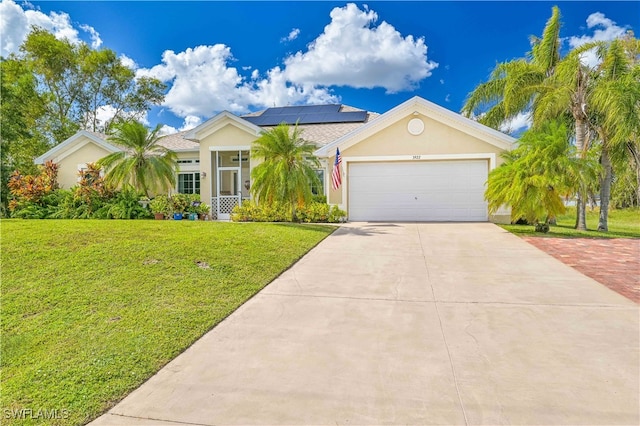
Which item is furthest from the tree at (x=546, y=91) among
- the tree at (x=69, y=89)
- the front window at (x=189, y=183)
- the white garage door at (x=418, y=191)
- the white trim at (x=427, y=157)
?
the tree at (x=69, y=89)

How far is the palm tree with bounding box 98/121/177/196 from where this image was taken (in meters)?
16.2

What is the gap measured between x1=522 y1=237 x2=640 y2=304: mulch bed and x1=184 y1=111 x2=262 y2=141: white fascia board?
12448 mm

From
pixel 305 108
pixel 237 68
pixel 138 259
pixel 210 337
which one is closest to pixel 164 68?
pixel 237 68

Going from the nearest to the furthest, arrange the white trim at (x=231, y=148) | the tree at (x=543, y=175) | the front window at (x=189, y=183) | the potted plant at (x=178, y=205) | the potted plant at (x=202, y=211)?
the tree at (x=543, y=175) < the potted plant at (x=178, y=205) < the potted plant at (x=202, y=211) < the white trim at (x=231, y=148) < the front window at (x=189, y=183)

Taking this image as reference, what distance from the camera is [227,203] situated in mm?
18031

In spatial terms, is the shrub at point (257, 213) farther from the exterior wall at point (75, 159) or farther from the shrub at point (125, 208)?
the exterior wall at point (75, 159)

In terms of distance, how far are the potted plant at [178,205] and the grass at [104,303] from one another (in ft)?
21.8

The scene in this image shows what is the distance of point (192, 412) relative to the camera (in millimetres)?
2912

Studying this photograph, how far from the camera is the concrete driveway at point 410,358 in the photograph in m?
2.89

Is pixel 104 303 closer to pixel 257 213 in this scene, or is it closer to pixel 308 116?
pixel 257 213

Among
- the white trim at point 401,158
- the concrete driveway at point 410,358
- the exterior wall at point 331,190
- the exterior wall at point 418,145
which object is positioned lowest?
the concrete driveway at point 410,358

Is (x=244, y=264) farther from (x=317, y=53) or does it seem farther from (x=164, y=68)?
(x=164, y=68)

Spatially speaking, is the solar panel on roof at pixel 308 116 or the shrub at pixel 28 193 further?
the solar panel on roof at pixel 308 116

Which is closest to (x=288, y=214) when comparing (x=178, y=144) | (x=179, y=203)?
(x=179, y=203)
